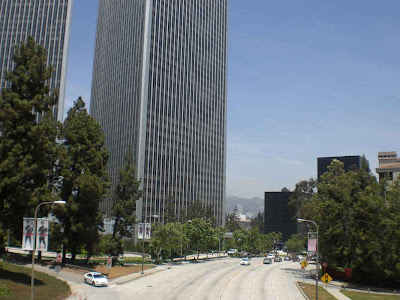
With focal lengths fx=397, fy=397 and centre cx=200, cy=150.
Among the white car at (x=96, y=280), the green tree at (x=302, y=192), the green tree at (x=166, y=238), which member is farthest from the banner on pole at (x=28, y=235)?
the green tree at (x=302, y=192)

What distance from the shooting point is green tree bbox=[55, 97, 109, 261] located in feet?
173

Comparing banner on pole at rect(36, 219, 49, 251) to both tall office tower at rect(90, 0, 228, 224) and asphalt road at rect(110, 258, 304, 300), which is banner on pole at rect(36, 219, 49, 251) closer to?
asphalt road at rect(110, 258, 304, 300)

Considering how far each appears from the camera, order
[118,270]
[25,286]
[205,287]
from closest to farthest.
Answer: [25,286] → [205,287] → [118,270]

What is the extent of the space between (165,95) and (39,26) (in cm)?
5648

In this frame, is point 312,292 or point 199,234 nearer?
point 312,292

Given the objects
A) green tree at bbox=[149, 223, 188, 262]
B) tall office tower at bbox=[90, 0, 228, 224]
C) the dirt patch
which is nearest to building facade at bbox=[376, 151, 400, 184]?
green tree at bbox=[149, 223, 188, 262]

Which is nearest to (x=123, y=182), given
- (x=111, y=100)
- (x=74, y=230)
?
(x=74, y=230)

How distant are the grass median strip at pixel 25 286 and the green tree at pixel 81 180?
36.2 feet

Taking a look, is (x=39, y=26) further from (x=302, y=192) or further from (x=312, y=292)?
(x=312, y=292)

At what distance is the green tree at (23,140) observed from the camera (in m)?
38.1

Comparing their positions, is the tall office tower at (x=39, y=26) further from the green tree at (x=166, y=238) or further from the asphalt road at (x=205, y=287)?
the asphalt road at (x=205, y=287)

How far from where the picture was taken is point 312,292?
4444cm

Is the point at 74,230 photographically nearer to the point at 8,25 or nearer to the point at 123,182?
the point at 123,182

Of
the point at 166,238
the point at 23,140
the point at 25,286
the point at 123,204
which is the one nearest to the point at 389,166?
the point at 166,238
